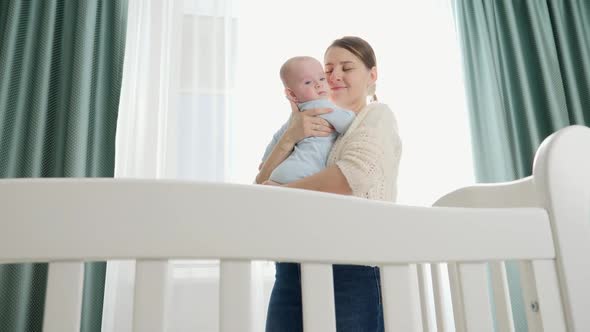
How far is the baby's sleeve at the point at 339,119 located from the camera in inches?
34.9

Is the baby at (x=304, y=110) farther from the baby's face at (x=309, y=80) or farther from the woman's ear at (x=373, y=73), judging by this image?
the woman's ear at (x=373, y=73)

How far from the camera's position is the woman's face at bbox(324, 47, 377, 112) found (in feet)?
3.20

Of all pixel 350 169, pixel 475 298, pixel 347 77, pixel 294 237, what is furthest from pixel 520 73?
pixel 294 237

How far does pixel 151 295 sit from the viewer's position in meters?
0.38

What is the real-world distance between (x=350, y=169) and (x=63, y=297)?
1.57 ft

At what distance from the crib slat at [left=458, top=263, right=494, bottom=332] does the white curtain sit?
1127 millimetres

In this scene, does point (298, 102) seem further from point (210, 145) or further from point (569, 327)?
point (210, 145)

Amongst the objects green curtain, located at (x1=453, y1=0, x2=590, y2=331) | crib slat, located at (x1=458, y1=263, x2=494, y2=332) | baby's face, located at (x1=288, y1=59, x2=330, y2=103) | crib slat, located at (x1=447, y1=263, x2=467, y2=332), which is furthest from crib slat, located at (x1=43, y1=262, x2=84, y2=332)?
green curtain, located at (x1=453, y1=0, x2=590, y2=331)

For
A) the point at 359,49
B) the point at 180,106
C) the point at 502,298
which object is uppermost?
the point at 180,106

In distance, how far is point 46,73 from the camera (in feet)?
5.39

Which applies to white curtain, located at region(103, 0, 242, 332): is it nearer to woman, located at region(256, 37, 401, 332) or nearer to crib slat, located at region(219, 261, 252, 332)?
woman, located at region(256, 37, 401, 332)

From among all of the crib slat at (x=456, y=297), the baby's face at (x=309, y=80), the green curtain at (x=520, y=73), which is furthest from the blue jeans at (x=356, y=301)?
the green curtain at (x=520, y=73)

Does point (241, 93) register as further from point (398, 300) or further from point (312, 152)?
point (398, 300)

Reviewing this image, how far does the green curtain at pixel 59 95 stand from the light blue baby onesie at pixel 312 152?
0.99m
